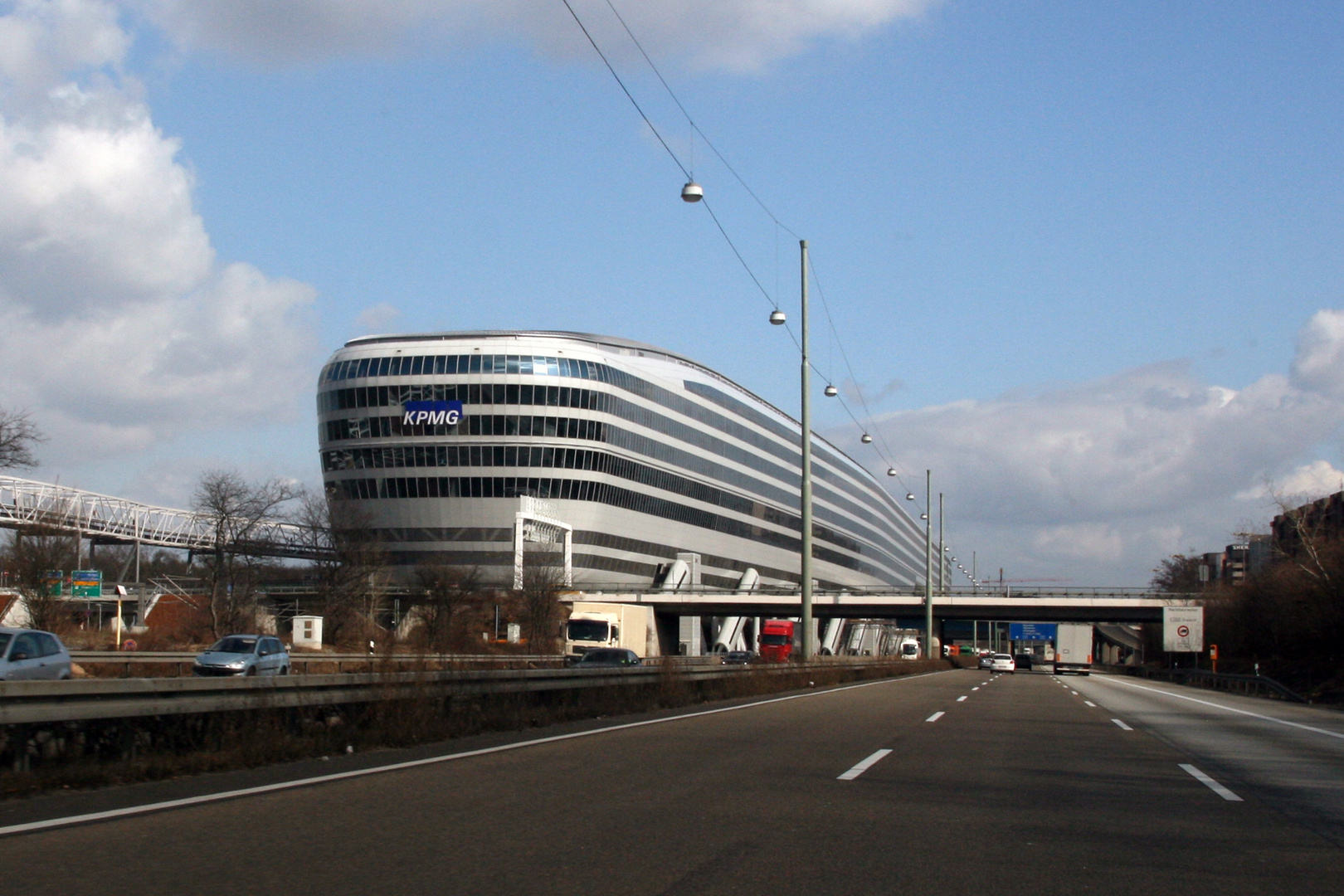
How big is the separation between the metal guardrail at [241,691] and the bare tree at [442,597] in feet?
159

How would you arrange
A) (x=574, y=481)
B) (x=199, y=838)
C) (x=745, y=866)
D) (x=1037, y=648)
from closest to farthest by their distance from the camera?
(x=745, y=866) < (x=199, y=838) < (x=574, y=481) < (x=1037, y=648)

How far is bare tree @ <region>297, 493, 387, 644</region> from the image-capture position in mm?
74312

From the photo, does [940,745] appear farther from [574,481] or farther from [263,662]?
[574,481]

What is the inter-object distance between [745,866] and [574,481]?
94.4 m

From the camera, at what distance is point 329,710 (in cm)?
1459

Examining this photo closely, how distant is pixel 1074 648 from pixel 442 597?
136ft

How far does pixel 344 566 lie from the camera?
77.8 meters

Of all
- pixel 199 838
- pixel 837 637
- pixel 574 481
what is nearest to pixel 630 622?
pixel 574 481

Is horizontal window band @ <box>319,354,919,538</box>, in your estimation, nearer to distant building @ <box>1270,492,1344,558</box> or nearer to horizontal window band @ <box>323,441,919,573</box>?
horizontal window band @ <box>323,441,919,573</box>

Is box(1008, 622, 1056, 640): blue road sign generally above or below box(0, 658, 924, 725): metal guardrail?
below

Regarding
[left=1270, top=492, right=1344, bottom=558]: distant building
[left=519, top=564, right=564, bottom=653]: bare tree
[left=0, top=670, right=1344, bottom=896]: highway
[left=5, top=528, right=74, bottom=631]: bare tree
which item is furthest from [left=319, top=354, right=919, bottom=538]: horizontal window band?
[left=0, top=670, right=1344, bottom=896]: highway

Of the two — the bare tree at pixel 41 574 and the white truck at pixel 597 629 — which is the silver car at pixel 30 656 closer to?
the white truck at pixel 597 629

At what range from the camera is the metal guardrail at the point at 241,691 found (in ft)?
33.0

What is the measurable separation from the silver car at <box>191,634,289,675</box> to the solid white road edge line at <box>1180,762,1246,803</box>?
22.4 meters
